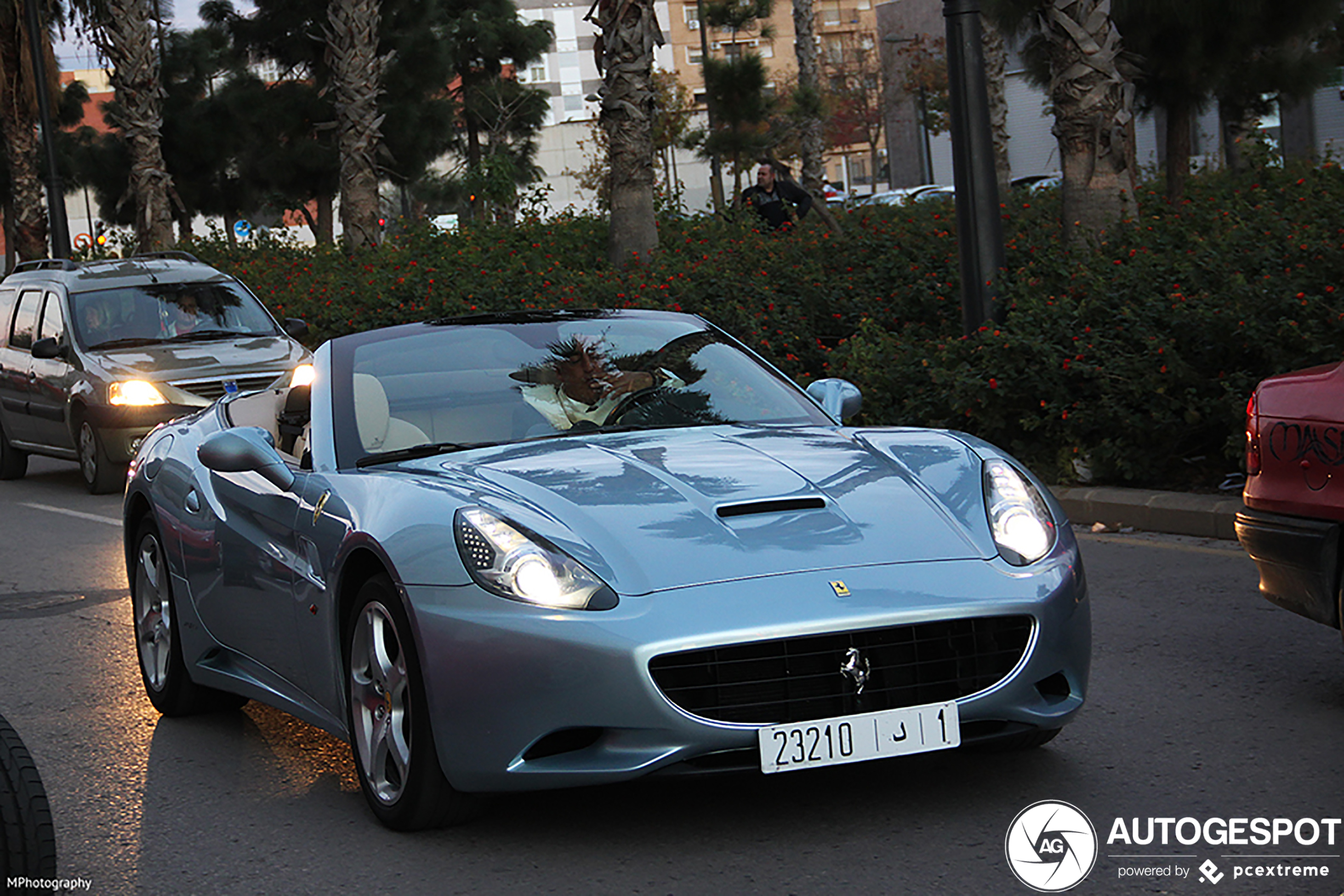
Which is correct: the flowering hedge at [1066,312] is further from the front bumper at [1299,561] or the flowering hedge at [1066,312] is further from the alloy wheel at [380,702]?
the alloy wheel at [380,702]

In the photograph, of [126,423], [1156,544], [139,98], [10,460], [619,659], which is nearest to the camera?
[619,659]

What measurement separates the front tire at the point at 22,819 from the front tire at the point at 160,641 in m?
2.65

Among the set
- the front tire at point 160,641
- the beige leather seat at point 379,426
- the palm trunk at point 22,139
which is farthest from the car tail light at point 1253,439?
the palm trunk at point 22,139

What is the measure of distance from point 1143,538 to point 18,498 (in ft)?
31.3

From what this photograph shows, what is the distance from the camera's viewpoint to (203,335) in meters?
15.4

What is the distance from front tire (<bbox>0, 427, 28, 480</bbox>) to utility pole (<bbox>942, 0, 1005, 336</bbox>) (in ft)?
29.9

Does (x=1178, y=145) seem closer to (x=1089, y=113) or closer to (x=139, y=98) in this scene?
(x=1089, y=113)

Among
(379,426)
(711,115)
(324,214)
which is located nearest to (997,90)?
(711,115)

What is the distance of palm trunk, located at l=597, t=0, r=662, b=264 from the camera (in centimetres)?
1928

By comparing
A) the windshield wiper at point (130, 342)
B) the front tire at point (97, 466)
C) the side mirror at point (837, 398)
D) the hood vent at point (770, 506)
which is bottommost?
the front tire at point (97, 466)

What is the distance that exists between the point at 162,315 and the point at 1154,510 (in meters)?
9.23

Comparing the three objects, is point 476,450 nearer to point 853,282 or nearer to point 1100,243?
point 1100,243

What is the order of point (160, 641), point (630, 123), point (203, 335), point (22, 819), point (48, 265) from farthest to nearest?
point (630, 123), point (48, 265), point (203, 335), point (160, 641), point (22, 819)

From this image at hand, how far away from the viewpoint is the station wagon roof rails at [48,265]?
1630 centimetres
